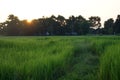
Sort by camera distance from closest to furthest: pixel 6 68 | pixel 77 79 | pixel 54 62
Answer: pixel 6 68 < pixel 77 79 < pixel 54 62

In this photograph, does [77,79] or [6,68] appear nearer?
[6,68]

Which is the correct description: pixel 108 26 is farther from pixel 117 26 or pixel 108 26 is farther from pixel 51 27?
pixel 51 27

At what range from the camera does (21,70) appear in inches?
173

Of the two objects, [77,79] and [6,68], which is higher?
[6,68]

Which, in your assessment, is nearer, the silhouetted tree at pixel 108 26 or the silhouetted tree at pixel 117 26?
the silhouetted tree at pixel 117 26

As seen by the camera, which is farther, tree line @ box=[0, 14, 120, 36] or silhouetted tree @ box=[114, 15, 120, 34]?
tree line @ box=[0, 14, 120, 36]

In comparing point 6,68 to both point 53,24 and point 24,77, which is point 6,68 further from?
point 53,24

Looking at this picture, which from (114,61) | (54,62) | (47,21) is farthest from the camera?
(47,21)

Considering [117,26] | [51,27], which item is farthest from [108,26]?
[51,27]

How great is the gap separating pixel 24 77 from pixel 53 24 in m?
52.5

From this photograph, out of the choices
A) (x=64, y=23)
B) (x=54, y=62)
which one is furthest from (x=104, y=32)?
(x=54, y=62)

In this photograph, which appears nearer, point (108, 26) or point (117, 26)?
point (117, 26)

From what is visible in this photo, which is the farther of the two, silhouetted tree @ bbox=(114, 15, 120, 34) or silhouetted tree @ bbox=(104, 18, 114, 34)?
silhouetted tree @ bbox=(104, 18, 114, 34)

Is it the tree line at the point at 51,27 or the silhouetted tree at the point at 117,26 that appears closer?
the silhouetted tree at the point at 117,26
